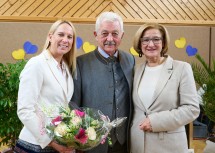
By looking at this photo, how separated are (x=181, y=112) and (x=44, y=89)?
836 millimetres

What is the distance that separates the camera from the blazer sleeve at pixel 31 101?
5.68 ft

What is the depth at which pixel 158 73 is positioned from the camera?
6.83 feet

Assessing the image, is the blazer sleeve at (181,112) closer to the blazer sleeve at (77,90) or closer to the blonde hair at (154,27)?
the blonde hair at (154,27)

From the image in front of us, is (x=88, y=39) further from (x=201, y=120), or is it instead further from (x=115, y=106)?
(x=115, y=106)

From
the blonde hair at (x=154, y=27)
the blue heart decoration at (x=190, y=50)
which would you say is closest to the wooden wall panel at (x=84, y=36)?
the blue heart decoration at (x=190, y=50)

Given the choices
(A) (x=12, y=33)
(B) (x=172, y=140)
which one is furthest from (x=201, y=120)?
(B) (x=172, y=140)

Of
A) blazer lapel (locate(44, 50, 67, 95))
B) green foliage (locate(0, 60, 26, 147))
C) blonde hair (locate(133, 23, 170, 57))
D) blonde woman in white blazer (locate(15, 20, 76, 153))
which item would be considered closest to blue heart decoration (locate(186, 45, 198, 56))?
green foliage (locate(0, 60, 26, 147))

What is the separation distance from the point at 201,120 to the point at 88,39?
97.2 inches

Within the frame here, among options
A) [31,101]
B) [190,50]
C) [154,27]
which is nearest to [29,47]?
[190,50]

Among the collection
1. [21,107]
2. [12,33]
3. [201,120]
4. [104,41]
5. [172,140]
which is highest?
[12,33]

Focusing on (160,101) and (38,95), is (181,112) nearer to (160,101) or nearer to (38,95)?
(160,101)

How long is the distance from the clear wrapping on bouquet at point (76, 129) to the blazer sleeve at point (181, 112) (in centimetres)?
43

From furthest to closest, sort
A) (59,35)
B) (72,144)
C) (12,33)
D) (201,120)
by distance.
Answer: (201,120)
(12,33)
(59,35)
(72,144)

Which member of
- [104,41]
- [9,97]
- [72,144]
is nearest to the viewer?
[72,144]
